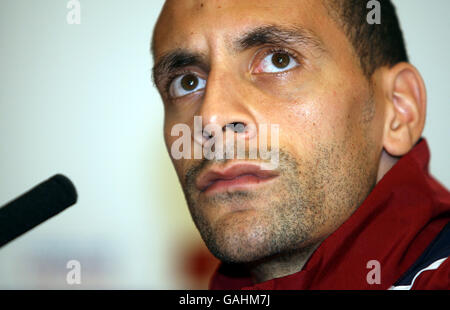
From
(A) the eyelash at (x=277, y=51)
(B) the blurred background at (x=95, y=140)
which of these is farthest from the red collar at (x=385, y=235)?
(B) the blurred background at (x=95, y=140)

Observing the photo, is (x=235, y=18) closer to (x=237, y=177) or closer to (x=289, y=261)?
(x=237, y=177)

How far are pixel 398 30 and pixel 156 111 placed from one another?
3.10ft

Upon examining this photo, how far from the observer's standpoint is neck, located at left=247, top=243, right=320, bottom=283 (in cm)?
94

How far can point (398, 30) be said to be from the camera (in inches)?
44.9

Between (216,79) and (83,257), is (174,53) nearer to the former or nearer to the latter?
(216,79)

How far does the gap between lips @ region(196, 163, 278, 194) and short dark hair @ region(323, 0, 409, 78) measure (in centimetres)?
34

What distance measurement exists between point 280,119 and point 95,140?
1.05 m

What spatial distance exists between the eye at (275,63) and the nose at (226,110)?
0.06 m

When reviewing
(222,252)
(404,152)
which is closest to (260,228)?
(222,252)

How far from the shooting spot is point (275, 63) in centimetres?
94

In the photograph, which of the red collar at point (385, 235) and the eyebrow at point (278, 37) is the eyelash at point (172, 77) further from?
the red collar at point (385, 235)

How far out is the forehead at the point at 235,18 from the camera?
0.92m

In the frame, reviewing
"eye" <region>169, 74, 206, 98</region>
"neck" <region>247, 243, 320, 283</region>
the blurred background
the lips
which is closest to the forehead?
"eye" <region>169, 74, 206, 98</region>

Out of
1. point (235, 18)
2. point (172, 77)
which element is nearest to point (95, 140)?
point (172, 77)
